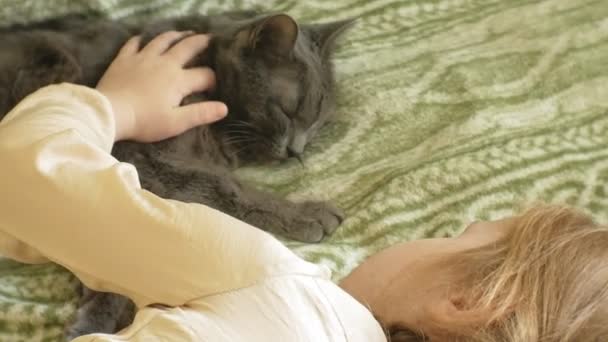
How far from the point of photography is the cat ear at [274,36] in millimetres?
1258

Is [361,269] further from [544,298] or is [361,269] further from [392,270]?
[544,298]

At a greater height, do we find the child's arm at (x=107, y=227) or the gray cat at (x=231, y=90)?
the child's arm at (x=107, y=227)

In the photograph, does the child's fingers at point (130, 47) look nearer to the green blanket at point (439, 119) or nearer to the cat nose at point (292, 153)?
the green blanket at point (439, 119)

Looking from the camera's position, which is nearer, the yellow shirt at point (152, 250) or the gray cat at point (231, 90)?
the yellow shirt at point (152, 250)

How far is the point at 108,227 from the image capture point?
75 cm

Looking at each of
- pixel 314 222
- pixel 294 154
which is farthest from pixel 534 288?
pixel 294 154

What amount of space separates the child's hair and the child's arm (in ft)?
0.56

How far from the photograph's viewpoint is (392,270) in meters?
0.86

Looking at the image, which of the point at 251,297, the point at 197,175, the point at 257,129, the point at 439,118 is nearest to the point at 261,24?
the point at 257,129

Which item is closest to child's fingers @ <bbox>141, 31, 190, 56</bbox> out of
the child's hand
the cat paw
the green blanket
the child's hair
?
the child's hand

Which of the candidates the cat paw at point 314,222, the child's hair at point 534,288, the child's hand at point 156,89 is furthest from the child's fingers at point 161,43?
the child's hair at point 534,288

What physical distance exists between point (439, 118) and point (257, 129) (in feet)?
1.20

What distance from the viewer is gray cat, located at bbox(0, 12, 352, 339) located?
3.88 ft

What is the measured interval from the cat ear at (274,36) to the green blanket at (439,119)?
0.20m
